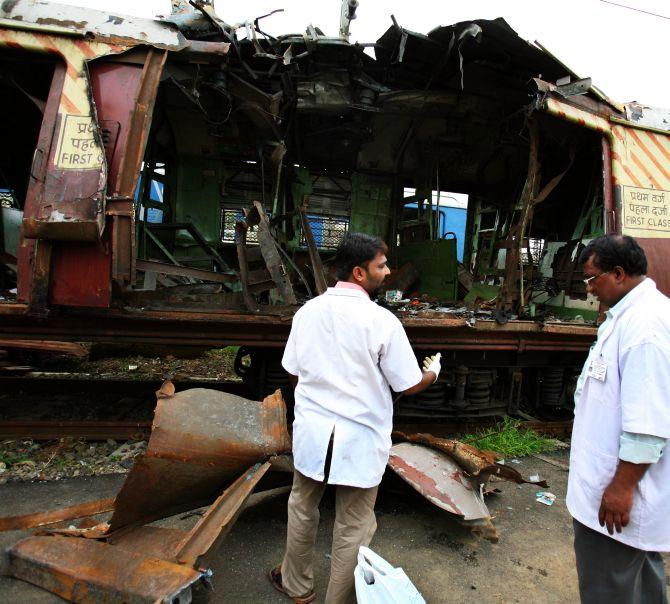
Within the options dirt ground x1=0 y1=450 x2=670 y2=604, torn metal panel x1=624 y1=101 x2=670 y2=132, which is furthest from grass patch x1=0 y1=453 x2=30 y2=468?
torn metal panel x1=624 y1=101 x2=670 y2=132

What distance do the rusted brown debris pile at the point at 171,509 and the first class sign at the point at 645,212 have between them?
307cm

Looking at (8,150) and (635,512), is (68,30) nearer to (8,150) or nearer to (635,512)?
→ (8,150)

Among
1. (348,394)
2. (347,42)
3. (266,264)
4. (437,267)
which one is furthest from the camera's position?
(437,267)

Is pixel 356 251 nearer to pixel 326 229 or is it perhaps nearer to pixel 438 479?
pixel 438 479

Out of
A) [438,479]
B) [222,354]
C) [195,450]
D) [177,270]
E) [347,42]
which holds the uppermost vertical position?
[347,42]

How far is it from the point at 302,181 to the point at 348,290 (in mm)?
4949

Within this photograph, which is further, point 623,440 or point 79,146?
point 79,146

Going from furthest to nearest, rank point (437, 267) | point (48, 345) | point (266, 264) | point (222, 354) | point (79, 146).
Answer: point (222, 354) → point (437, 267) → point (266, 264) → point (48, 345) → point (79, 146)

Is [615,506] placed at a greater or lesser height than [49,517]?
greater

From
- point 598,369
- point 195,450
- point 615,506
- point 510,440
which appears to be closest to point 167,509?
point 195,450

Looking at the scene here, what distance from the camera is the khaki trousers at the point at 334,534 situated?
176 centimetres

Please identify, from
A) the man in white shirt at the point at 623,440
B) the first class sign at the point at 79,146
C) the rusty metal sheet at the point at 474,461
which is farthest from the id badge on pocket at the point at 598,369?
the first class sign at the point at 79,146

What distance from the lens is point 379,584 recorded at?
1.57 metres

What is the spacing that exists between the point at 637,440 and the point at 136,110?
355cm
